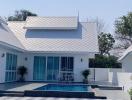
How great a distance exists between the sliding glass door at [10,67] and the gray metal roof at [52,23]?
186 inches

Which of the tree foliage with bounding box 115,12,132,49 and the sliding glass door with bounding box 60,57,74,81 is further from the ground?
the tree foliage with bounding box 115,12,132,49

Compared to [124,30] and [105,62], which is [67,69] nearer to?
[105,62]

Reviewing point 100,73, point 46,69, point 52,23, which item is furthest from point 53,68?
point 100,73

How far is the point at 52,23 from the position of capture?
2966 centimetres

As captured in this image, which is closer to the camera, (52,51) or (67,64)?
(52,51)

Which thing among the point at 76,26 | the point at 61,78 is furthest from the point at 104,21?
the point at 61,78

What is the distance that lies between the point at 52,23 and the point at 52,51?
4.31m

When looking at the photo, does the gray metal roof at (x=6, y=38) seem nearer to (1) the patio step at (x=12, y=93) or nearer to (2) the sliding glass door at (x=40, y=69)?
(2) the sliding glass door at (x=40, y=69)

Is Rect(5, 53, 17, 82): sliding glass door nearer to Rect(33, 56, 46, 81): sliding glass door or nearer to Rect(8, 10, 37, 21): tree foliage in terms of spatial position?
Rect(33, 56, 46, 81): sliding glass door

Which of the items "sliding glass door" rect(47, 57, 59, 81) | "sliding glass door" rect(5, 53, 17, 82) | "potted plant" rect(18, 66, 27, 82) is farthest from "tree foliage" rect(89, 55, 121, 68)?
"sliding glass door" rect(5, 53, 17, 82)

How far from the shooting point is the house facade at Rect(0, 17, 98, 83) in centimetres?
2636

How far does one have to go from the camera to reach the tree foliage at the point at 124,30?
Answer: 139ft

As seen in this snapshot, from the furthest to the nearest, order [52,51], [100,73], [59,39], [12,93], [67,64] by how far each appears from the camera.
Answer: [100,73] → [59,39] → [67,64] → [52,51] → [12,93]

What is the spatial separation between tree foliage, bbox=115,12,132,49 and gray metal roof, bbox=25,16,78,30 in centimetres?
1395
